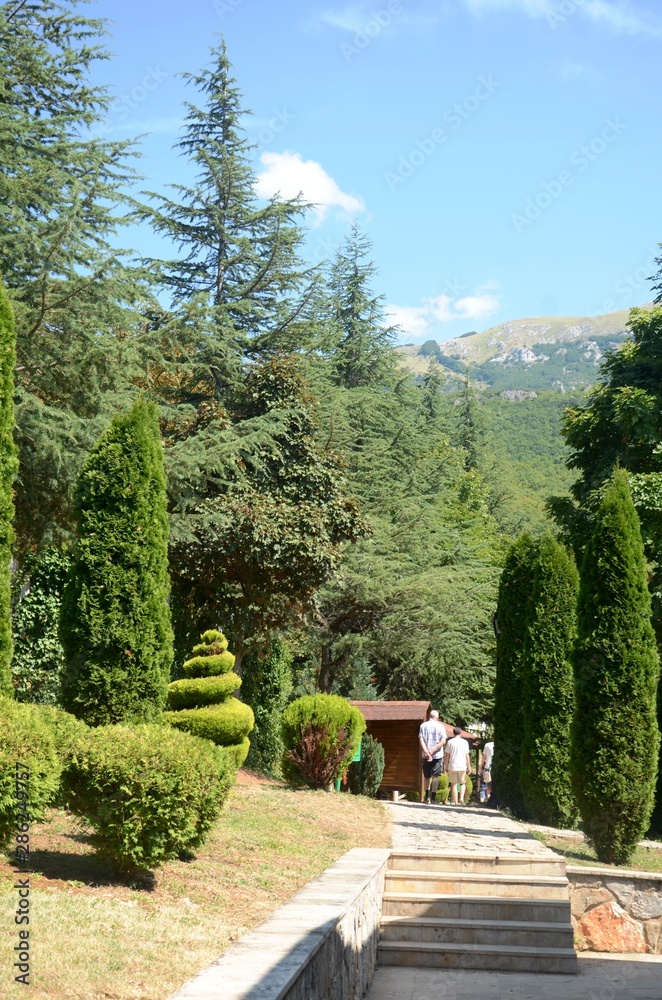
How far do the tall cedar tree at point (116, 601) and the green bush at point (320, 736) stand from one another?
18.2ft

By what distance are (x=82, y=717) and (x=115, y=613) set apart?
3.63ft

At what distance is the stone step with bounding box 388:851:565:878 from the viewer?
31.8 ft

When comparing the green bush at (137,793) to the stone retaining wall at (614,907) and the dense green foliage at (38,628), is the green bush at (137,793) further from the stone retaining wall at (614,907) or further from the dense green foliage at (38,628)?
the dense green foliage at (38,628)

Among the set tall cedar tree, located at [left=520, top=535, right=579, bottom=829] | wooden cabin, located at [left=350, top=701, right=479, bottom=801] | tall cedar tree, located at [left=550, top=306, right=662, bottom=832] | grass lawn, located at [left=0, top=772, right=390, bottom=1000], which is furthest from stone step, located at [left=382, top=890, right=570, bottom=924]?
wooden cabin, located at [left=350, top=701, right=479, bottom=801]

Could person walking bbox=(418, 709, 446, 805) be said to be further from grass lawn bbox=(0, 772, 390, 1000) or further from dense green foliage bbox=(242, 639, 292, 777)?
grass lawn bbox=(0, 772, 390, 1000)

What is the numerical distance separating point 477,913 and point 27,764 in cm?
553

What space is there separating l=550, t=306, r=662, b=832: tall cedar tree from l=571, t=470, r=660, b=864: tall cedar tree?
26.5 ft

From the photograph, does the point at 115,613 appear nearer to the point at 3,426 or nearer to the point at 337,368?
the point at 3,426

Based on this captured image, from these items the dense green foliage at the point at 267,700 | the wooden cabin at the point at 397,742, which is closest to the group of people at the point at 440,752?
the wooden cabin at the point at 397,742

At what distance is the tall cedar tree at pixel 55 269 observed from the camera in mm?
13883

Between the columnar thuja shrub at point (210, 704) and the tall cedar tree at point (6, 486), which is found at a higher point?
the tall cedar tree at point (6, 486)

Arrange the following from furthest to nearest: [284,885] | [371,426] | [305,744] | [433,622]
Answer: [371,426], [433,622], [305,744], [284,885]

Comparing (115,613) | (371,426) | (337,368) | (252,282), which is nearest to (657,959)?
(115,613)

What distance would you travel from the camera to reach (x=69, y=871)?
6527mm
